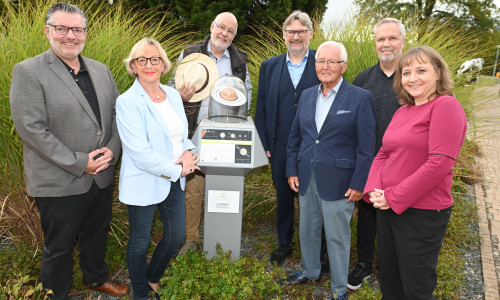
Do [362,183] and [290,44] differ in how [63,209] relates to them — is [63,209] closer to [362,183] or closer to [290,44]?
[362,183]

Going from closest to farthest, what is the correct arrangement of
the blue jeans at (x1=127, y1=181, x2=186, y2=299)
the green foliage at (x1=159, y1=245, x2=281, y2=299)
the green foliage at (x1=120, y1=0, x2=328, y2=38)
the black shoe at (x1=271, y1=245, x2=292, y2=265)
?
the blue jeans at (x1=127, y1=181, x2=186, y2=299) → the green foliage at (x1=159, y1=245, x2=281, y2=299) → the black shoe at (x1=271, y1=245, x2=292, y2=265) → the green foliage at (x1=120, y1=0, x2=328, y2=38)

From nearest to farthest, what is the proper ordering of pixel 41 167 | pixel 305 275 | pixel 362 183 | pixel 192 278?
pixel 41 167 → pixel 362 183 → pixel 192 278 → pixel 305 275

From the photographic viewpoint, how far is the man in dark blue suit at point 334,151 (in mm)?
2633

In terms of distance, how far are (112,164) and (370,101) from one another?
1.94m

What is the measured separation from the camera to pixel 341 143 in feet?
8.80

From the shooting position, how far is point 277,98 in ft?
11.2

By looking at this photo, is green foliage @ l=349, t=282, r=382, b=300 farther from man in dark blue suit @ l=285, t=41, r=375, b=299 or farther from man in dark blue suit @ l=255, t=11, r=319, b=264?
man in dark blue suit @ l=255, t=11, r=319, b=264


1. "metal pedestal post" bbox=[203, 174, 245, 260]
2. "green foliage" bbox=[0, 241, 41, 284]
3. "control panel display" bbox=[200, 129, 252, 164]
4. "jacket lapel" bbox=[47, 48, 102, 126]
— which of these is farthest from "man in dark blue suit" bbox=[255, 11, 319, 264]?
"green foliage" bbox=[0, 241, 41, 284]

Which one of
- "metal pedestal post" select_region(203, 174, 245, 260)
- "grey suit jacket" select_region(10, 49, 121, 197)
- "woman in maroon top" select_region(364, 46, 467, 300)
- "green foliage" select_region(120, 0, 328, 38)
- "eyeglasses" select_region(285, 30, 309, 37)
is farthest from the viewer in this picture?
"green foliage" select_region(120, 0, 328, 38)

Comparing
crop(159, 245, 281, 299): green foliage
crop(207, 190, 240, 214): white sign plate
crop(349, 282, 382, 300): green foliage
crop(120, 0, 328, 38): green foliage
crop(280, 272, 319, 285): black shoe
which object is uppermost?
crop(120, 0, 328, 38): green foliage

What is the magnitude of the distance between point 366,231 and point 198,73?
2087 millimetres

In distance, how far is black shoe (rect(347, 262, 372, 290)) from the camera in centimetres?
326

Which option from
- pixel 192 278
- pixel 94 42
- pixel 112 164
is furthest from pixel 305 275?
pixel 94 42

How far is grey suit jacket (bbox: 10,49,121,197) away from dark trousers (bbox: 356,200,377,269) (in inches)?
86.5
